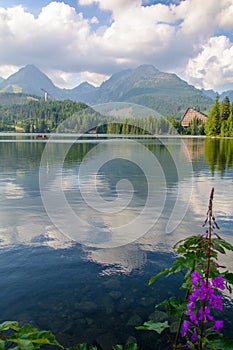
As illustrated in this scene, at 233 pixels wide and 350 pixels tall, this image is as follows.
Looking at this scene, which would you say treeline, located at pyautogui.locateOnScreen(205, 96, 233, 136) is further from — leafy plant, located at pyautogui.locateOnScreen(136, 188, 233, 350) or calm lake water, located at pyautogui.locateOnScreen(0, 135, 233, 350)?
leafy plant, located at pyautogui.locateOnScreen(136, 188, 233, 350)

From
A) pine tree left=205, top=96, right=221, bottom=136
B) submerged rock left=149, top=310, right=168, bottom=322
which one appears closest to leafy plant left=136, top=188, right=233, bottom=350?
submerged rock left=149, top=310, right=168, bottom=322

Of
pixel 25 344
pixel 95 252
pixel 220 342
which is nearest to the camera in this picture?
pixel 25 344

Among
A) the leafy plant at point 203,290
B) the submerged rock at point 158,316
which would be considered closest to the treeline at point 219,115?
the submerged rock at point 158,316

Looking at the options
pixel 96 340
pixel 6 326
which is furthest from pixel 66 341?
pixel 6 326

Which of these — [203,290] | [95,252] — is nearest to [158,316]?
[95,252]

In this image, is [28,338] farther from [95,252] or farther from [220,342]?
[95,252]

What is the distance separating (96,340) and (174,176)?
66.9ft

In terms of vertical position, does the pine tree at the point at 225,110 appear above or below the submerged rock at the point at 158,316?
above

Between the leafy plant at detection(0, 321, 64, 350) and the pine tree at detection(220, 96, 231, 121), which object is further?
the pine tree at detection(220, 96, 231, 121)

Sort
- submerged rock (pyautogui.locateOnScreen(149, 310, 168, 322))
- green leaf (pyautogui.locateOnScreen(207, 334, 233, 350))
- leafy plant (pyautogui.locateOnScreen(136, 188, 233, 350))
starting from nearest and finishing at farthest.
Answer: leafy plant (pyautogui.locateOnScreen(136, 188, 233, 350)), green leaf (pyautogui.locateOnScreen(207, 334, 233, 350)), submerged rock (pyautogui.locateOnScreen(149, 310, 168, 322))

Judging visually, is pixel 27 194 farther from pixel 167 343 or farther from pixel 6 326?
pixel 6 326

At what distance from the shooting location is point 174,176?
24734 mm

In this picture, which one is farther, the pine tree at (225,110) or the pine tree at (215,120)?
the pine tree at (225,110)

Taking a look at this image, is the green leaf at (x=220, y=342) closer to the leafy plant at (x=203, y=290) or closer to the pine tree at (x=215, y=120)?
the leafy plant at (x=203, y=290)
